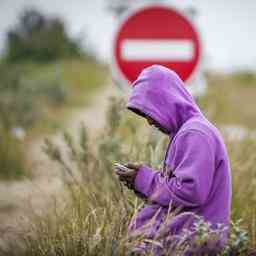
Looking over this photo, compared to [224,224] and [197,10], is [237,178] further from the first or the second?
[224,224]

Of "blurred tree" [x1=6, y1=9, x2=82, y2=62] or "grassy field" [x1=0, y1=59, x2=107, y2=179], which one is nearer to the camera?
"grassy field" [x1=0, y1=59, x2=107, y2=179]

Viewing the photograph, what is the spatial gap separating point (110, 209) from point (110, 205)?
0.21 m

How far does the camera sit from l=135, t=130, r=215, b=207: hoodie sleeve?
4355 mm

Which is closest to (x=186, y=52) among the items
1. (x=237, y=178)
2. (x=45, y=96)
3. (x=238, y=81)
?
(x=237, y=178)

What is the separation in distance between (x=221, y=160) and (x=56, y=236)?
3.40 ft

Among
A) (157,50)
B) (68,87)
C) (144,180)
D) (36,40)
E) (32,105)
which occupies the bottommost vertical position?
(68,87)

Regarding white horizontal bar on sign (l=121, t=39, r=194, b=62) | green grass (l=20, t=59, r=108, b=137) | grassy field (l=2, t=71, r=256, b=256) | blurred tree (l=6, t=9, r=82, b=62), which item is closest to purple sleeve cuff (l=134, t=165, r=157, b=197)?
grassy field (l=2, t=71, r=256, b=256)

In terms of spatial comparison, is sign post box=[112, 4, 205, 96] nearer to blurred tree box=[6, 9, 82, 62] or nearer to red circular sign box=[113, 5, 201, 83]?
red circular sign box=[113, 5, 201, 83]

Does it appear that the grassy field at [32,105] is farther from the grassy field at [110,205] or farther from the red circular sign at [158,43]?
the red circular sign at [158,43]

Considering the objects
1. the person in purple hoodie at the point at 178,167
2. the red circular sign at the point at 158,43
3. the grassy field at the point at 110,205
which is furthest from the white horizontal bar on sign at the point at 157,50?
the person in purple hoodie at the point at 178,167

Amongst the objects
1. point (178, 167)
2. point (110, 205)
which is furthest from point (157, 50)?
point (178, 167)

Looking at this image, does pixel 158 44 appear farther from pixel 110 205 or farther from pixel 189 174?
pixel 189 174

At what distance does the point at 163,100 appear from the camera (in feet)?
15.1

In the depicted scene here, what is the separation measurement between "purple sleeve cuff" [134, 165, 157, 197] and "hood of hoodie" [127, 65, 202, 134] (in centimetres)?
24
